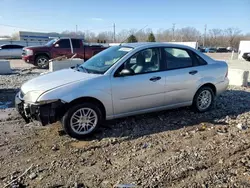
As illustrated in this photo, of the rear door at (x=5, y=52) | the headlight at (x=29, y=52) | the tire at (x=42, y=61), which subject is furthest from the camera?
the rear door at (x=5, y=52)

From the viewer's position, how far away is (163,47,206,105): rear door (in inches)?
194

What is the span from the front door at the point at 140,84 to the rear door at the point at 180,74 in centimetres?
18

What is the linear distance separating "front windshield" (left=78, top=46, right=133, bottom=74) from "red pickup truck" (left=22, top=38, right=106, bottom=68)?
9820 millimetres

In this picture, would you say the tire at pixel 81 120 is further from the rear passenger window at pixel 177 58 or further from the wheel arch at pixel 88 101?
the rear passenger window at pixel 177 58

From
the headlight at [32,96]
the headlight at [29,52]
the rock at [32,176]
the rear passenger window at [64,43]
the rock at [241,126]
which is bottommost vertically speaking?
the rock at [32,176]

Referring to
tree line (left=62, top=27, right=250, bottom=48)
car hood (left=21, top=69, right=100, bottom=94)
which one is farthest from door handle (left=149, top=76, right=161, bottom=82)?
tree line (left=62, top=27, right=250, bottom=48)

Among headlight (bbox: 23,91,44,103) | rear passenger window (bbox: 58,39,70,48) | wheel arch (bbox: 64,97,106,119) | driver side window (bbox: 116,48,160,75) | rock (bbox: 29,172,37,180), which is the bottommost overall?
rock (bbox: 29,172,37,180)

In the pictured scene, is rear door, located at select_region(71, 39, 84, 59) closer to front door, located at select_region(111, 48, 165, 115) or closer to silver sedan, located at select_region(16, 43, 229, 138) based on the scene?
silver sedan, located at select_region(16, 43, 229, 138)

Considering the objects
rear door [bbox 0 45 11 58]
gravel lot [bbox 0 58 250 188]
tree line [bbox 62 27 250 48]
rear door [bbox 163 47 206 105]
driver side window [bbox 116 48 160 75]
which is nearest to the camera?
gravel lot [bbox 0 58 250 188]

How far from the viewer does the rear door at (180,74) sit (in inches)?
194

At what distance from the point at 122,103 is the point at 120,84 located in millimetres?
372

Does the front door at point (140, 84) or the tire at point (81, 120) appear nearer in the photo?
the tire at point (81, 120)

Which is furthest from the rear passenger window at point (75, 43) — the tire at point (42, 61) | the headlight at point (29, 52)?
the headlight at point (29, 52)

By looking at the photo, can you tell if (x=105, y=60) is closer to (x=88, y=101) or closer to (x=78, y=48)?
(x=88, y=101)
